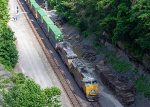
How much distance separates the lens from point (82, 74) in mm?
39938

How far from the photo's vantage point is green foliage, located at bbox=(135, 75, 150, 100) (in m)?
38.7

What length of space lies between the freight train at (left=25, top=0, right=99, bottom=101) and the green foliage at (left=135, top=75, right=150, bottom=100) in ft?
13.5

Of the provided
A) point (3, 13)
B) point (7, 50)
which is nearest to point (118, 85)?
point (7, 50)

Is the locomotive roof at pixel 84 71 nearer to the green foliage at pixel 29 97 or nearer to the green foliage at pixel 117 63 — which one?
the green foliage at pixel 117 63

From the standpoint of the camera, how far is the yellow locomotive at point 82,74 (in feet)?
127

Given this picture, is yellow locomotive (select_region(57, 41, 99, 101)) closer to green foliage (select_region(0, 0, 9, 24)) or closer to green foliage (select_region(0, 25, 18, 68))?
green foliage (select_region(0, 25, 18, 68))

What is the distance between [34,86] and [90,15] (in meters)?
25.4

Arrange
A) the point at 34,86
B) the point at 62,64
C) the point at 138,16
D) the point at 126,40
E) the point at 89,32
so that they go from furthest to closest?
the point at 89,32, the point at 62,64, the point at 126,40, the point at 138,16, the point at 34,86

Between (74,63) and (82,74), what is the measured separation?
3.43 meters

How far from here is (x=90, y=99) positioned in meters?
38.9

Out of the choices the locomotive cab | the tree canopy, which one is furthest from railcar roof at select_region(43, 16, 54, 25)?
the locomotive cab

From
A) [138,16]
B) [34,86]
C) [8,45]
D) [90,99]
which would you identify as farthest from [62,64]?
[34,86]

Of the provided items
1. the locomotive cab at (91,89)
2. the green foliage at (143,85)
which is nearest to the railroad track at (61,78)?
the locomotive cab at (91,89)

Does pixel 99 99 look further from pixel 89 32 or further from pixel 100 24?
pixel 89 32
